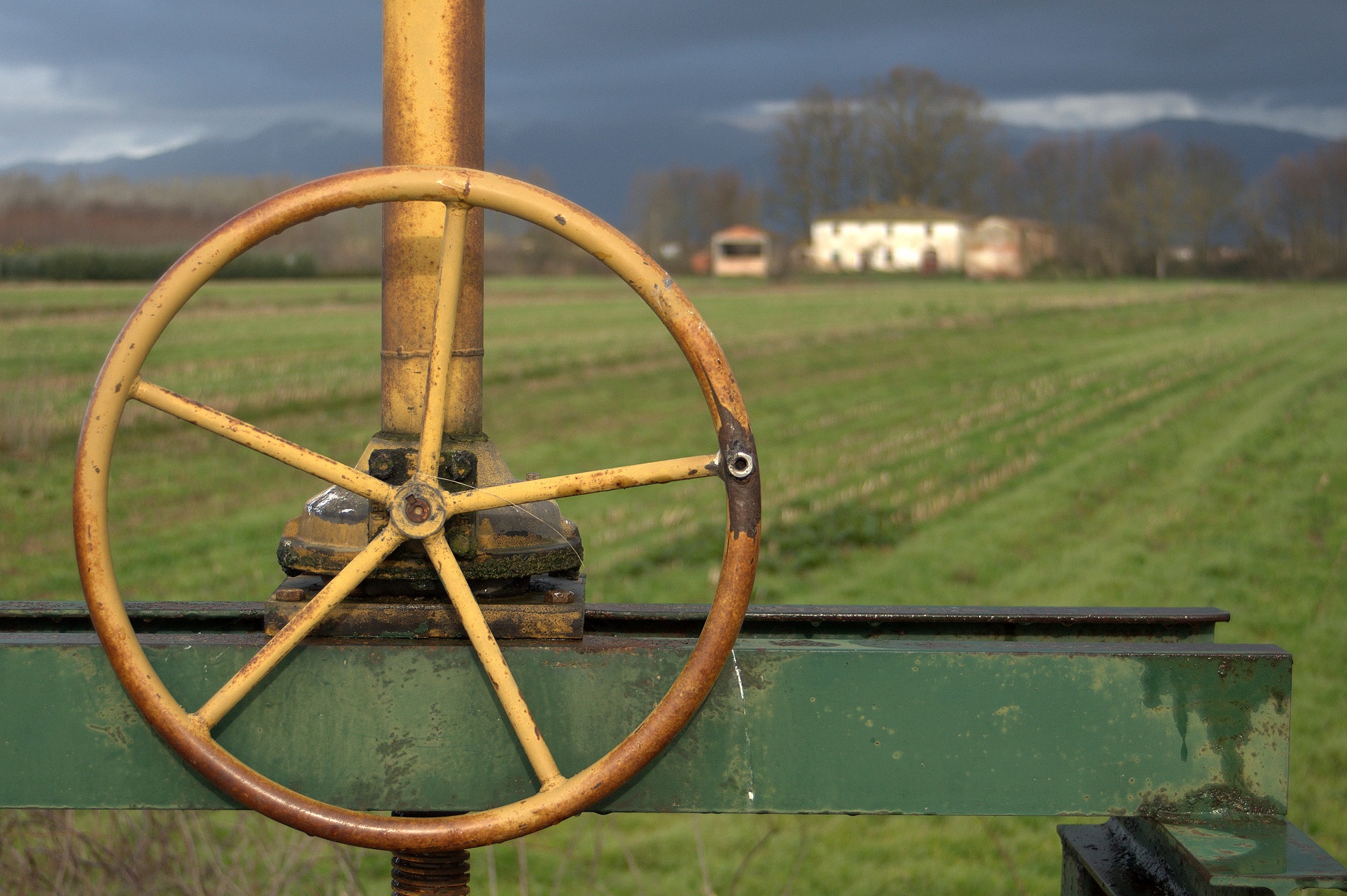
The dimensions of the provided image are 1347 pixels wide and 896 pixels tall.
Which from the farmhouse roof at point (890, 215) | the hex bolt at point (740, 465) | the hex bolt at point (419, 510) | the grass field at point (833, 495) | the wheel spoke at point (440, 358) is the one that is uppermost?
the farmhouse roof at point (890, 215)

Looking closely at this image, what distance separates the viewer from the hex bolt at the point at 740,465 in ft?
4.42


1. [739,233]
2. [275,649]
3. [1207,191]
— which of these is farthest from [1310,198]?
[275,649]

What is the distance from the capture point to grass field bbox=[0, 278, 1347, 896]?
377cm

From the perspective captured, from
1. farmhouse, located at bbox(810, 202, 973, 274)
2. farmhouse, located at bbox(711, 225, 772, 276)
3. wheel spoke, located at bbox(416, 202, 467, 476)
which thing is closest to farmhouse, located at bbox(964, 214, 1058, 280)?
farmhouse, located at bbox(810, 202, 973, 274)

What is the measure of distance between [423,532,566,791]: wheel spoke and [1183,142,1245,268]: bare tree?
227 feet

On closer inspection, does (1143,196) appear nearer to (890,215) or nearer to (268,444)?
(890,215)

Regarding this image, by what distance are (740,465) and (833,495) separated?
7.08 metres

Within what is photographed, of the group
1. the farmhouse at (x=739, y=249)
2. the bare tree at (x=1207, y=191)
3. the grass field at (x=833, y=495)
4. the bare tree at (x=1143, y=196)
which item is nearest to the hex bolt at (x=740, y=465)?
the grass field at (x=833, y=495)

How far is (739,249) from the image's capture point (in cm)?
7456

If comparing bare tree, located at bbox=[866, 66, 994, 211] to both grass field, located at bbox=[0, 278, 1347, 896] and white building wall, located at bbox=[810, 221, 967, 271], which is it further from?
grass field, located at bbox=[0, 278, 1347, 896]

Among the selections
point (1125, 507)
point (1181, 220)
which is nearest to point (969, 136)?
point (1181, 220)

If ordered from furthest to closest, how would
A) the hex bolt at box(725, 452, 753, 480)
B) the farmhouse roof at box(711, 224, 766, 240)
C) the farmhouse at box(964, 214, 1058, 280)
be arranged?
the farmhouse roof at box(711, 224, 766, 240)
the farmhouse at box(964, 214, 1058, 280)
the hex bolt at box(725, 452, 753, 480)

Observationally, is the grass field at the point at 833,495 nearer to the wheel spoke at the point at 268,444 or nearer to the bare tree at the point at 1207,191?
the wheel spoke at the point at 268,444

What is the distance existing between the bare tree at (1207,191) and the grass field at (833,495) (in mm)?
56132
